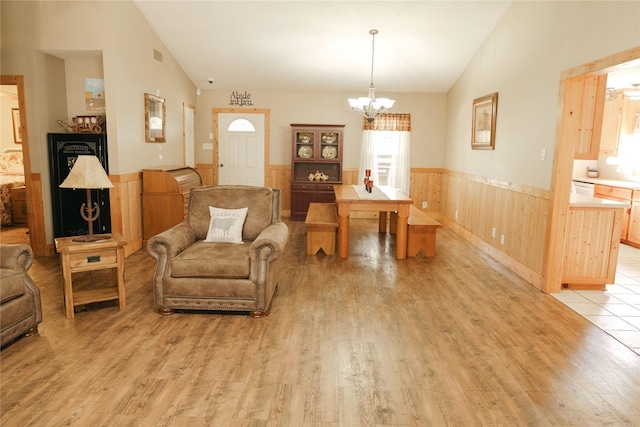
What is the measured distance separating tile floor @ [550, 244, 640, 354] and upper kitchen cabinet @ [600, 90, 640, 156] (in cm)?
291

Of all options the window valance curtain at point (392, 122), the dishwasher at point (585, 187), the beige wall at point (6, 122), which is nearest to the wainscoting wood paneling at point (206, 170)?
the window valance curtain at point (392, 122)

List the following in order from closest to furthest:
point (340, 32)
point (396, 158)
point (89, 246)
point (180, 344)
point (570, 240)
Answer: point (180, 344)
point (89, 246)
point (570, 240)
point (340, 32)
point (396, 158)

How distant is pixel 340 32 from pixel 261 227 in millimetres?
3292

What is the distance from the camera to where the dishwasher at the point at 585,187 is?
6.66 meters

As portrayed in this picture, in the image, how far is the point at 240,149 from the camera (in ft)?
26.6

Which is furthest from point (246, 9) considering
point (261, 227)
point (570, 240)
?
point (570, 240)

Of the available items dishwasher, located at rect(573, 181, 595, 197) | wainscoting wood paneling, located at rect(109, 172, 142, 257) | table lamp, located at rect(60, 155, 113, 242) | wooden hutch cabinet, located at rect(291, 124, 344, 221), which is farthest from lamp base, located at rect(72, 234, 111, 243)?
dishwasher, located at rect(573, 181, 595, 197)

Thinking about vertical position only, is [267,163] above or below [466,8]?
below

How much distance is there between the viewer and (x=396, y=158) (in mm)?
8125

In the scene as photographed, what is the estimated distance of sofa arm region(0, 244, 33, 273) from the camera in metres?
2.96

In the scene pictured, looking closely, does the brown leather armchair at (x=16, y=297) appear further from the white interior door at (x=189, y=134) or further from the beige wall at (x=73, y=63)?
the white interior door at (x=189, y=134)

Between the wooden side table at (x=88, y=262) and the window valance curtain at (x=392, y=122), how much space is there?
5469 mm

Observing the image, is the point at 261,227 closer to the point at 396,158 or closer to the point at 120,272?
the point at 120,272

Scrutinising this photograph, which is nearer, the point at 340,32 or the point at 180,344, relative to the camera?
the point at 180,344
